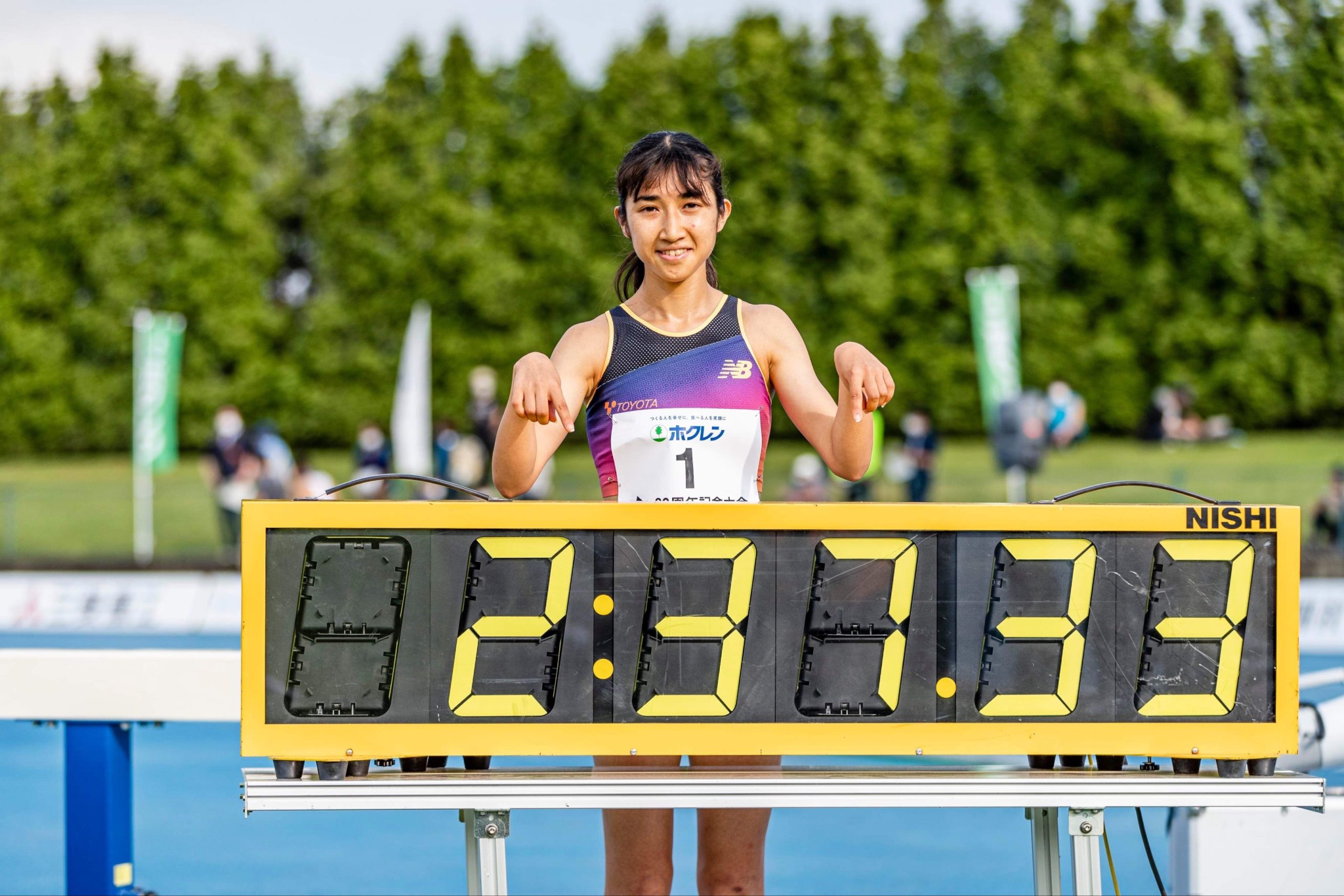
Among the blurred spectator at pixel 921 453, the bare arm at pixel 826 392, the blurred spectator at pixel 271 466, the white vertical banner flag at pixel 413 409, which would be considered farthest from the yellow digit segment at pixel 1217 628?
the blurred spectator at pixel 921 453

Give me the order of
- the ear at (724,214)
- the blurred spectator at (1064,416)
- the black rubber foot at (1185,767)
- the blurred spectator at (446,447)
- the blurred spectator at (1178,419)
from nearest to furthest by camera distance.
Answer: the black rubber foot at (1185,767)
the ear at (724,214)
the blurred spectator at (446,447)
the blurred spectator at (1178,419)
the blurred spectator at (1064,416)

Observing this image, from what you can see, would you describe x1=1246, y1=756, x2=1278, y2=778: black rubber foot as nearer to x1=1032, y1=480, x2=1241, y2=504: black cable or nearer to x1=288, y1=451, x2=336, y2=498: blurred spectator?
x1=1032, y1=480, x2=1241, y2=504: black cable

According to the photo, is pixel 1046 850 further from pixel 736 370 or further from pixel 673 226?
pixel 673 226

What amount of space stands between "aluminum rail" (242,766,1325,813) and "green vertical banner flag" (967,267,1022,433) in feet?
51.1

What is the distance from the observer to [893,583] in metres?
2.66

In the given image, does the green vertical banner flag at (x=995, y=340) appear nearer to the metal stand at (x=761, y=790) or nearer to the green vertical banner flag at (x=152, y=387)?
the green vertical banner flag at (x=152, y=387)

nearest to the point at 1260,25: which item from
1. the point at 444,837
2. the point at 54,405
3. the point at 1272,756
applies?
the point at 444,837

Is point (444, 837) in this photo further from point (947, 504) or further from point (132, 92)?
point (132, 92)

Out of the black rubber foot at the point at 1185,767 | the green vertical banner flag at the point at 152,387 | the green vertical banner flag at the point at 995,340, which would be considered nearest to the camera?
the black rubber foot at the point at 1185,767

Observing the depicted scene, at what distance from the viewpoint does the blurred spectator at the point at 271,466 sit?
587 inches

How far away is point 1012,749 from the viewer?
266 cm

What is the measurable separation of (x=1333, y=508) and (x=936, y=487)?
7.12 m

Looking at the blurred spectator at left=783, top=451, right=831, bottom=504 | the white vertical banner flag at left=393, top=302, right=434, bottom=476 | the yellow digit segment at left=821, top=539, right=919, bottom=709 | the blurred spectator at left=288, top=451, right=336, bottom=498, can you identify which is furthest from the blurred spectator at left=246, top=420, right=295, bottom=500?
the yellow digit segment at left=821, top=539, right=919, bottom=709

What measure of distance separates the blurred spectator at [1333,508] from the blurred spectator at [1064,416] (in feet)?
27.2
